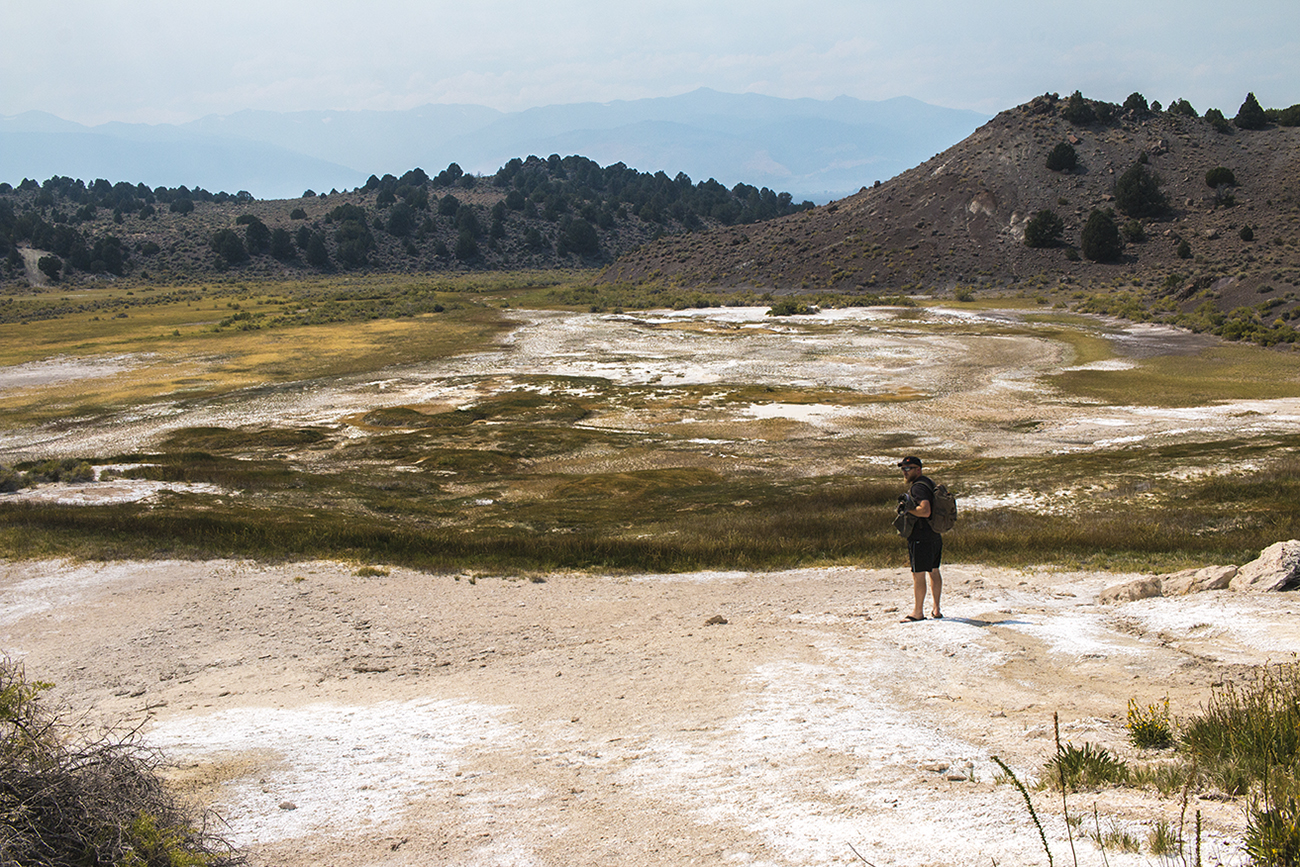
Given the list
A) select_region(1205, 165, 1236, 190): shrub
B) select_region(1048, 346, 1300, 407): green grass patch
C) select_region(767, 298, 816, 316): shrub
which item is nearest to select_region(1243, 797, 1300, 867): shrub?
select_region(1048, 346, 1300, 407): green grass patch

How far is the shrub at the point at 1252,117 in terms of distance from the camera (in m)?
147

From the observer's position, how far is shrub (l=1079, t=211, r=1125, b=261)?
126500mm

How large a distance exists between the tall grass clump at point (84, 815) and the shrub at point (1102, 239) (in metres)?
141

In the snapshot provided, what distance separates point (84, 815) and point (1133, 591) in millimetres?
18454

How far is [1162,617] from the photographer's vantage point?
623 inches

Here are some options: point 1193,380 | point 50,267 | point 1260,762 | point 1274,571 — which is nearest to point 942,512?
point 1274,571

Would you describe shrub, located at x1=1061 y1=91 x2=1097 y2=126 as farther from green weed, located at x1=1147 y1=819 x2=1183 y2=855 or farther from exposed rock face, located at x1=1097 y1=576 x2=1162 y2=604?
green weed, located at x1=1147 y1=819 x2=1183 y2=855

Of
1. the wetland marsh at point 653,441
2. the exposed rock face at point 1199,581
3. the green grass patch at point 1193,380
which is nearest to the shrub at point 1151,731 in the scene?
the exposed rock face at point 1199,581

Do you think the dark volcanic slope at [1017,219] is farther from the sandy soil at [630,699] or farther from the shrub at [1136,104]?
the sandy soil at [630,699]

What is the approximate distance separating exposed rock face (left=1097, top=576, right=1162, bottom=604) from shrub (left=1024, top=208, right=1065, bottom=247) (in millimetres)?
128695

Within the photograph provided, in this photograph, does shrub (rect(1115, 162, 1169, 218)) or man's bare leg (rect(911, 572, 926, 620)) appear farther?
shrub (rect(1115, 162, 1169, 218))

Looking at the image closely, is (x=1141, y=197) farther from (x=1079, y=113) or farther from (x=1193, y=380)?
(x=1193, y=380)

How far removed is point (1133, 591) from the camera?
18.1 metres

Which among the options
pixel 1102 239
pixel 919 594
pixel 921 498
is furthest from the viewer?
pixel 1102 239
